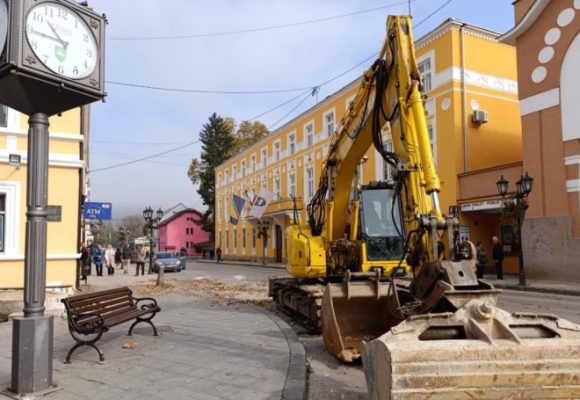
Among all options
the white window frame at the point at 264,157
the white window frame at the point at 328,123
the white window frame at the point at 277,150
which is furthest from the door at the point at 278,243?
the white window frame at the point at 328,123

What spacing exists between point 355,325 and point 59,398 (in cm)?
394

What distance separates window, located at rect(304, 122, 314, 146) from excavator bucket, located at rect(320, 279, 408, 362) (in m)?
31.8

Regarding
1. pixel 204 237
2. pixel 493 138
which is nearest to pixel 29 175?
pixel 493 138

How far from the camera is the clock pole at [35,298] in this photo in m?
5.31

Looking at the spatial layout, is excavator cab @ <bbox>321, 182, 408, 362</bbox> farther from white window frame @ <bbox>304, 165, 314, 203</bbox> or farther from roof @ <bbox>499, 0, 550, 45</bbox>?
white window frame @ <bbox>304, 165, 314, 203</bbox>

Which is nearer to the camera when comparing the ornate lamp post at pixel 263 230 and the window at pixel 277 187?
the ornate lamp post at pixel 263 230

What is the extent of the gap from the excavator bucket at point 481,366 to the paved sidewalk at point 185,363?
65.3 inches

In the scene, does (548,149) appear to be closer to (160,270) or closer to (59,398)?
(160,270)

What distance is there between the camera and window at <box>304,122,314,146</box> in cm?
3894

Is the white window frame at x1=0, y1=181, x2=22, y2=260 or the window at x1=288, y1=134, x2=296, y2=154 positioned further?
the window at x1=288, y1=134, x2=296, y2=154

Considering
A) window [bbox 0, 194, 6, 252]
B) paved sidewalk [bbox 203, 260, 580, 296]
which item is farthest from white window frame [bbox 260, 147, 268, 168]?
window [bbox 0, 194, 6, 252]

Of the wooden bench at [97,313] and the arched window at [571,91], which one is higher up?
the arched window at [571,91]

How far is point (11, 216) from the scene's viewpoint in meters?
11.1

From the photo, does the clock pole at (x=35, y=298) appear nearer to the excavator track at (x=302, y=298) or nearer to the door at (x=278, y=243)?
the excavator track at (x=302, y=298)
